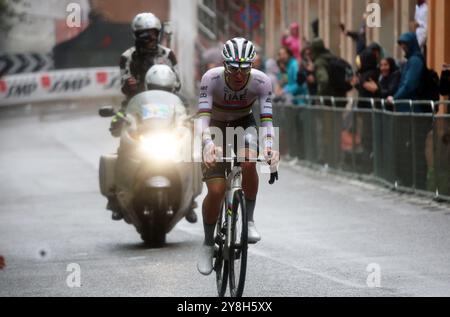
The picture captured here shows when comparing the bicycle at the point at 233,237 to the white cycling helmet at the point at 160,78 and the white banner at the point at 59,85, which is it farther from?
the white banner at the point at 59,85

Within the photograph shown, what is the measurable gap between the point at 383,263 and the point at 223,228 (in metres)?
2.36

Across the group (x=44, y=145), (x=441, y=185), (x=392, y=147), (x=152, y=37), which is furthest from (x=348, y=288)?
(x=44, y=145)

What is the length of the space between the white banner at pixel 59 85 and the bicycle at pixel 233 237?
1365 inches

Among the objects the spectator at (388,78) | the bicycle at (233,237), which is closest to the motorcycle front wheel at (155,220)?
the bicycle at (233,237)

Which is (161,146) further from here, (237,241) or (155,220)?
(237,241)

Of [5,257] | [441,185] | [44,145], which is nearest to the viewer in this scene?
[5,257]

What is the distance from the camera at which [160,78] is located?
48.9ft

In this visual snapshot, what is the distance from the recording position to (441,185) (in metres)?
17.5

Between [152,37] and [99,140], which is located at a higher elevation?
[152,37]

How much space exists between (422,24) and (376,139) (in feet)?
5.66

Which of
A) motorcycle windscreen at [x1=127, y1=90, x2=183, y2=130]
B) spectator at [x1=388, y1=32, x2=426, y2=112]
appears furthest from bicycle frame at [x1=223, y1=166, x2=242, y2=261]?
spectator at [x1=388, y1=32, x2=426, y2=112]

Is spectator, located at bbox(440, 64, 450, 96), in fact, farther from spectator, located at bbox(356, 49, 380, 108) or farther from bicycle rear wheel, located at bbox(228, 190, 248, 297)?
bicycle rear wheel, located at bbox(228, 190, 248, 297)

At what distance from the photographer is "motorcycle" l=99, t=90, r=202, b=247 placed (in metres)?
14.1

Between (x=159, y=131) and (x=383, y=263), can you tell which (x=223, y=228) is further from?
(x=159, y=131)
